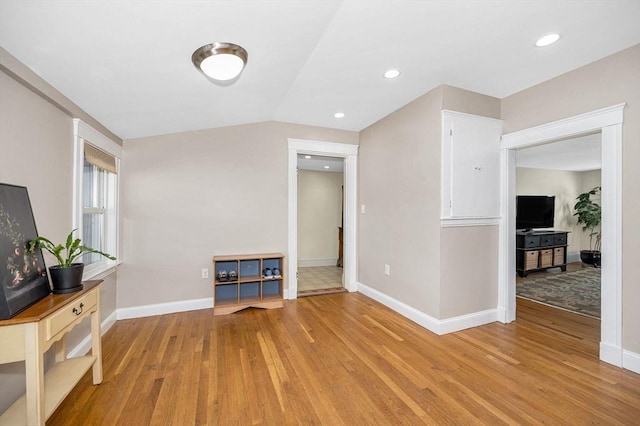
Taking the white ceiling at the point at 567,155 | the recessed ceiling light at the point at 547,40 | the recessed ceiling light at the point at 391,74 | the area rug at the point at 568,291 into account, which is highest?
the recessed ceiling light at the point at 547,40

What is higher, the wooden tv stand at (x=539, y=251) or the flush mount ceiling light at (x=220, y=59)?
the flush mount ceiling light at (x=220, y=59)

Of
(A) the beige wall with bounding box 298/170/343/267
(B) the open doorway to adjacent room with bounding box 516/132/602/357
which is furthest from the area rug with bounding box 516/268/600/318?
(A) the beige wall with bounding box 298/170/343/267

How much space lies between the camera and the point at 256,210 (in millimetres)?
3734

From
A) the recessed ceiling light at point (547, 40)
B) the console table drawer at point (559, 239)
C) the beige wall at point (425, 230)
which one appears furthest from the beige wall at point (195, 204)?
the console table drawer at point (559, 239)

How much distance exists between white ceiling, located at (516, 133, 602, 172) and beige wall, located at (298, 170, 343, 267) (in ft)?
11.9

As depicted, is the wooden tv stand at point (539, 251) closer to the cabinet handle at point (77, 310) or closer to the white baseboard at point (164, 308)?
the white baseboard at point (164, 308)

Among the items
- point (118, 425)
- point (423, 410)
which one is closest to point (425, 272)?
point (423, 410)

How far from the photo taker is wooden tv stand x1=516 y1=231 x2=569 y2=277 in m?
5.30

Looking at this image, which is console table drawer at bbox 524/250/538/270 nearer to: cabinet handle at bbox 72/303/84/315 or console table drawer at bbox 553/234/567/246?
console table drawer at bbox 553/234/567/246

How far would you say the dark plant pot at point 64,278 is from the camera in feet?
5.65

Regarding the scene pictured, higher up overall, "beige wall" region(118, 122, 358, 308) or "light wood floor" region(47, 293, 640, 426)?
"beige wall" region(118, 122, 358, 308)

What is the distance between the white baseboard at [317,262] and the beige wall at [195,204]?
8.05 feet

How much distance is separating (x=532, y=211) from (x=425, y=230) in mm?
4320

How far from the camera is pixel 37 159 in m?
1.89
